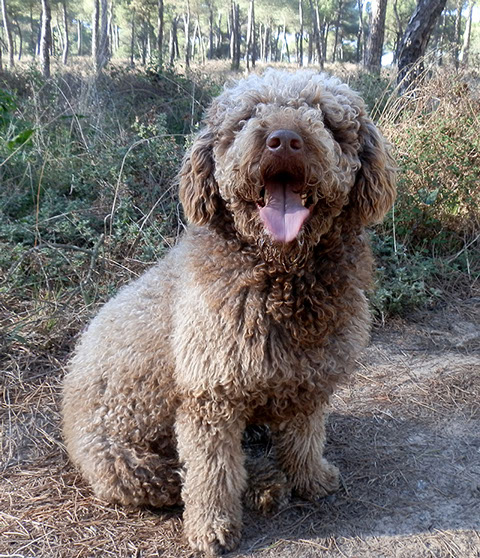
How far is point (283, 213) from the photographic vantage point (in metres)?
2.05

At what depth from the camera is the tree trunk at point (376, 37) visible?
10336 mm

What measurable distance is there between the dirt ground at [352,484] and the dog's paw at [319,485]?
5 centimetres

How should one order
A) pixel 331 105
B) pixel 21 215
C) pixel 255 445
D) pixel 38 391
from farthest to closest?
1. pixel 21 215
2. pixel 38 391
3. pixel 255 445
4. pixel 331 105

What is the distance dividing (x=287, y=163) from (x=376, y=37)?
9.97 meters

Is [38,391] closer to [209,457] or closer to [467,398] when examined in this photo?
[209,457]

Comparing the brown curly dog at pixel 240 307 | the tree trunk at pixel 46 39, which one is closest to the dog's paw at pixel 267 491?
the brown curly dog at pixel 240 307

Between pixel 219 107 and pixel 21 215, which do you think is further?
pixel 21 215

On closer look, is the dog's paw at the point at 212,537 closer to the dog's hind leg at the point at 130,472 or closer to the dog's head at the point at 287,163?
the dog's hind leg at the point at 130,472

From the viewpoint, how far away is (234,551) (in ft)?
8.05

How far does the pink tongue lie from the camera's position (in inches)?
78.8

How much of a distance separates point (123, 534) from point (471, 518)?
175 cm

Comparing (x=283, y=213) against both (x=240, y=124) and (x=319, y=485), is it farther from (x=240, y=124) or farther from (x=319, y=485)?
(x=319, y=485)

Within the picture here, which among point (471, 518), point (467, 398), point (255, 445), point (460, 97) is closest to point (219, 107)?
point (255, 445)

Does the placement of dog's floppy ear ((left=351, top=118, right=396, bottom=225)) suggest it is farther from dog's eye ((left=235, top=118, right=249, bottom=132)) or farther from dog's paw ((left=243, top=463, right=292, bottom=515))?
dog's paw ((left=243, top=463, right=292, bottom=515))
